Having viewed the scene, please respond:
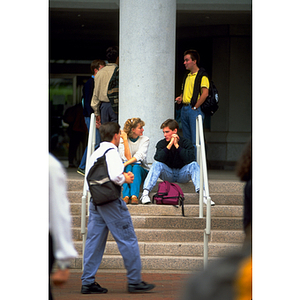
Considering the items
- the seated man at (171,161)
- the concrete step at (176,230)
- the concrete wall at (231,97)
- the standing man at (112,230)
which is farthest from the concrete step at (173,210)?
the concrete wall at (231,97)

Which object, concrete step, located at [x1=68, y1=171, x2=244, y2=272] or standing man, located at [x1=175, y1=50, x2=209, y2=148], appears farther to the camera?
standing man, located at [x1=175, y1=50, x2=209, y2=148]

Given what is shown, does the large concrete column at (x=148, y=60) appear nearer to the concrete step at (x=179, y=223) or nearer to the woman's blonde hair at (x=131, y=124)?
the woman's blonde hair at (x=131, y=124)

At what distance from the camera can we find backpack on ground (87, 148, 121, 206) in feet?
13.9

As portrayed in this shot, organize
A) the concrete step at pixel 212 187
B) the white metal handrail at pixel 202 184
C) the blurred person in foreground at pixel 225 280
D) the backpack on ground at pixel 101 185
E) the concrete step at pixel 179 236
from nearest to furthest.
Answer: the blurred person in foreground at pixel 225 280 < the backpack on ground at pixel 101 185 < the white metal handrail at pixel 202 184 < the concrete step at pixel 179 236 < the concrete step at pixel 212 187

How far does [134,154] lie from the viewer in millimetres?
6266

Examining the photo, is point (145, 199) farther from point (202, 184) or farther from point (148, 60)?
point (148, 60)

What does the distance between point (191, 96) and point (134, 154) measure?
1.45m

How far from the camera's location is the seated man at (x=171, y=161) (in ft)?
20.0

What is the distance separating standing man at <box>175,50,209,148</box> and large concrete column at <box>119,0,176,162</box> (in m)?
0.27

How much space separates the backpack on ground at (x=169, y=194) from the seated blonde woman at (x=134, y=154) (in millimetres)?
299

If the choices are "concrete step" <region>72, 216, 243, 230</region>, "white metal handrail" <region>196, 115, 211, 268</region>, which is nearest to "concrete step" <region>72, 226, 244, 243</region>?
"concrete step" <region>72, 216, 243, 230</region>

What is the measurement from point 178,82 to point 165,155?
17.8ft

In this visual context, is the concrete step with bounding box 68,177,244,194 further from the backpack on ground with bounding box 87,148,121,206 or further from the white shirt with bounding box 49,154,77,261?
the white shirt with bounding box 49,154,77,261

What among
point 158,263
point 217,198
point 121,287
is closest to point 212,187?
point 217,198
